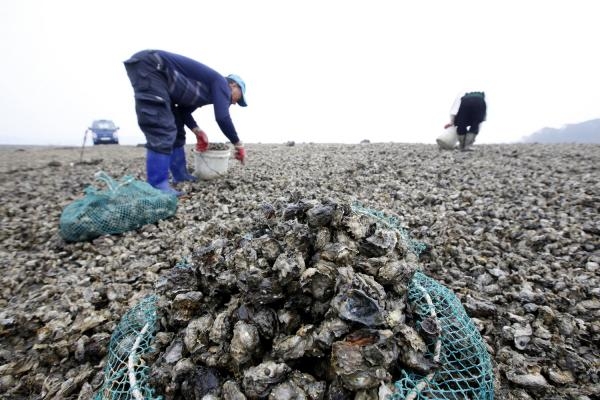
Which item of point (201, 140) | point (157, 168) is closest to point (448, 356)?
point (157, 168)

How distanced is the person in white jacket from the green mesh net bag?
8969 millimetres

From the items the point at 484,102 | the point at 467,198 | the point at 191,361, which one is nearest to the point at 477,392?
the point at 191,361

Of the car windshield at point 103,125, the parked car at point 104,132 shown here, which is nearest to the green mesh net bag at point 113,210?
the parked car at point 104,132

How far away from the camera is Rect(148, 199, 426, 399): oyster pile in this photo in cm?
173

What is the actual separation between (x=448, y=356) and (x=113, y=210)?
4530 millimetres

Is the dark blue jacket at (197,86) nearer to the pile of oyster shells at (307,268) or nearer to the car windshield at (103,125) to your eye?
the pile of oyster shells at (307,268)

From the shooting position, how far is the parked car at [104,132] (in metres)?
22.5

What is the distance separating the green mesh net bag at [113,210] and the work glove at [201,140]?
2.20 m

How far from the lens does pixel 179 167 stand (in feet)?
23.3

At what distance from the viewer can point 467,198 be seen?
532 centimetres

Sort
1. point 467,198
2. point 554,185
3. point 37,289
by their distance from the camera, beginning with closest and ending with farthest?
point 37,289 → point 467,198 → point 554,185

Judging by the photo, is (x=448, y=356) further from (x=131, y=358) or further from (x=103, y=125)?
(x=103, y=125)

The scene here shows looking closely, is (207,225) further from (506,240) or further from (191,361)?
(506,240)

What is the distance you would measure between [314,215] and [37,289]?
3.30 meters
